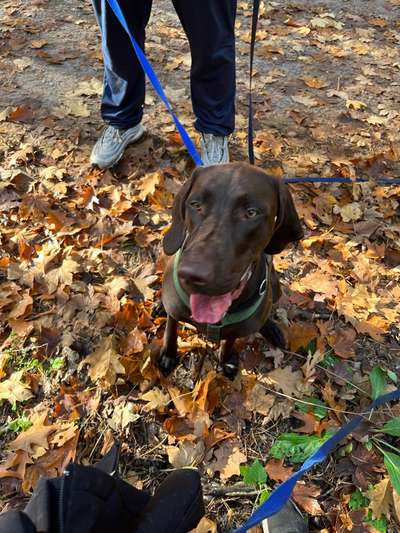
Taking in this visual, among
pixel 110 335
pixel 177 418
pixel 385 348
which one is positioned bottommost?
pixel 385 348

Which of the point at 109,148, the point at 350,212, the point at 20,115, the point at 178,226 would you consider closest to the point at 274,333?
the point at 178,226

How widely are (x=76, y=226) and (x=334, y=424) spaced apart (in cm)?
232

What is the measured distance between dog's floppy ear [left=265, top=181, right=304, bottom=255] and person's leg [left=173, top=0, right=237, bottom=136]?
1396 millimetres

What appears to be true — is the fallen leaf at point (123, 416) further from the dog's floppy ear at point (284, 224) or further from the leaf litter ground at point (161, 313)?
the dog's floppy ear at point (284, 224)

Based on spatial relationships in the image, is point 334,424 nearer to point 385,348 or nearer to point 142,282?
point 385,348

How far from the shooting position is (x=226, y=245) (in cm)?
208

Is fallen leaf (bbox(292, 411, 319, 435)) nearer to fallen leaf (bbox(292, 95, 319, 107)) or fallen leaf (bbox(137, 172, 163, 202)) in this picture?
fallen leaf (bbox(137, 172, 163, 202))

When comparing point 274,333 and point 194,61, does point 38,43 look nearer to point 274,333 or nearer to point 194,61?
point 194,61

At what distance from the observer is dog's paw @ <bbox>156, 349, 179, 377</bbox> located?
2898mm

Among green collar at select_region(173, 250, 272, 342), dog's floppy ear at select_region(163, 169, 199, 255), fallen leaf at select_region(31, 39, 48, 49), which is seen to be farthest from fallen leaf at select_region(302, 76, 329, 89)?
green collar at select_region(173, 250, 272, 342)

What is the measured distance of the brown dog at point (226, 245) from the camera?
202 centimetres

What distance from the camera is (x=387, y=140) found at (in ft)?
15.9

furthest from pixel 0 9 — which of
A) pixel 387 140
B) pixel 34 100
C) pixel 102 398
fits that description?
pixel 102 398

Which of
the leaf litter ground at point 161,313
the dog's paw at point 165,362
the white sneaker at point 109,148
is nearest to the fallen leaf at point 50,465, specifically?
the leaf litter ground at point 161,313
